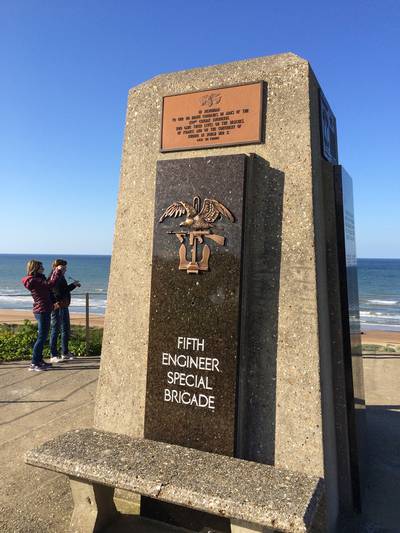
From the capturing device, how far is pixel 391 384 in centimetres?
591

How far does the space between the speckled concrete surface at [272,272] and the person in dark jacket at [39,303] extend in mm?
3468

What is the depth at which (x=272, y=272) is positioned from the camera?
278 cm

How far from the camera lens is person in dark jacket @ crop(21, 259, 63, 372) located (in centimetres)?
638

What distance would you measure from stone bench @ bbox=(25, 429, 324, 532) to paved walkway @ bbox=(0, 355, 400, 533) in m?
0.34

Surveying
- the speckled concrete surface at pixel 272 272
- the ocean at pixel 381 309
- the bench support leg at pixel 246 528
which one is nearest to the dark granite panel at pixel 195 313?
the speckled concrete surface at pixel 272 272

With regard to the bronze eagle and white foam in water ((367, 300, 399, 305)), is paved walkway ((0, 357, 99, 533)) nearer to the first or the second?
the bronze eagle

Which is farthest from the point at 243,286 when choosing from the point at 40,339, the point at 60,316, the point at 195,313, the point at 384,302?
the point at 384,302

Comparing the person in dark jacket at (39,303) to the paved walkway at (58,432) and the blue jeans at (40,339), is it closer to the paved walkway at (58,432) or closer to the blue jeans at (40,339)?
the blue jeans at (40,339)

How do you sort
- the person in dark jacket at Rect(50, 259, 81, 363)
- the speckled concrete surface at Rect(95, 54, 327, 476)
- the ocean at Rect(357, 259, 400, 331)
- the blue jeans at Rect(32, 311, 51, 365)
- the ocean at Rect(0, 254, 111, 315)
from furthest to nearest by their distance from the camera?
1. the ocean at Rect(0, 254, 111, 315)
2. the ocean at Rect(357, 259, 400, 331)
3. the person in dark jacket at Rect(50, 259, 81, 363)
4. the blue jeans at Rect(32, 311, 51, 365)
5. the speckled concrete surface at Rect(95, 54, 327, 476)

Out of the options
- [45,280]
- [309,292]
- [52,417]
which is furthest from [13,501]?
[45,280]

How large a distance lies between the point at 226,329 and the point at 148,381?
0.69 meters

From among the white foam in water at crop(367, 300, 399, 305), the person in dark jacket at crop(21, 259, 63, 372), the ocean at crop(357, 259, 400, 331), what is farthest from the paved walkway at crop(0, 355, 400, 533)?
the white foam in water at crop(367, 300, 399, 305)

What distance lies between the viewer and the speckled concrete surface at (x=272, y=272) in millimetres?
2660

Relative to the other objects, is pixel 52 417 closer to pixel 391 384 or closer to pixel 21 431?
pixel 21 431
